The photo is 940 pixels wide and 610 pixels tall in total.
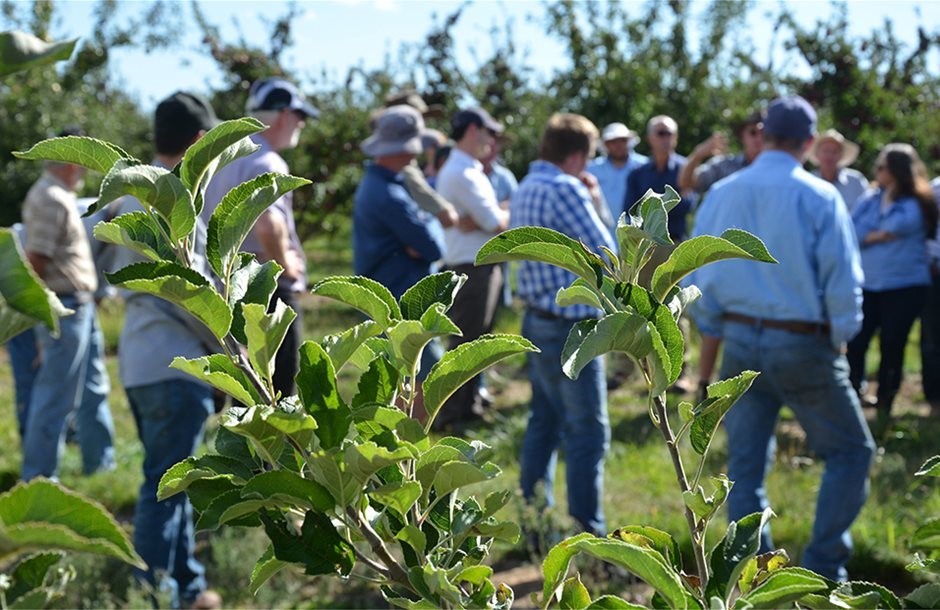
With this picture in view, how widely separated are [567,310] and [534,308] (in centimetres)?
18

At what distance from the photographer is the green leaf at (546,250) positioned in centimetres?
104

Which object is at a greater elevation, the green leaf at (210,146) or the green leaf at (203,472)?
the green leaf at (210,146)

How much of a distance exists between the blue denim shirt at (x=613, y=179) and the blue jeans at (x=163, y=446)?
4.63m

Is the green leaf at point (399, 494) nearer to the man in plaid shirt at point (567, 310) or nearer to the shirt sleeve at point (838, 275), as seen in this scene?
the shirt sleeve at point (838, 275)

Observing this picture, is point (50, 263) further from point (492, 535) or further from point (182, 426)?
point (492, 535)

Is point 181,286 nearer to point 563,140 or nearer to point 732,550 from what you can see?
point 732,550

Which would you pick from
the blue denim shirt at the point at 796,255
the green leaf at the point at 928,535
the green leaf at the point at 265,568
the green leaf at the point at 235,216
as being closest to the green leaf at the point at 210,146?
the green leaf at the point at 235,216

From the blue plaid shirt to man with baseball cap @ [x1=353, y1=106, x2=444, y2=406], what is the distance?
88 centimetres

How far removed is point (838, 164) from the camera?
287 inches

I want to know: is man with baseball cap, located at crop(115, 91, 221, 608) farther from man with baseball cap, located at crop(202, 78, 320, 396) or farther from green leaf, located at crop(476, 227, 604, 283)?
green leaf, located at crop(476, 227, 604, 283)

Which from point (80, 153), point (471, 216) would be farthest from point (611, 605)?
point (471, 216)

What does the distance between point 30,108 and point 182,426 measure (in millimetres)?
9895

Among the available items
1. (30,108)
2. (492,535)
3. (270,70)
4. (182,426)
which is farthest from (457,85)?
(492,535)

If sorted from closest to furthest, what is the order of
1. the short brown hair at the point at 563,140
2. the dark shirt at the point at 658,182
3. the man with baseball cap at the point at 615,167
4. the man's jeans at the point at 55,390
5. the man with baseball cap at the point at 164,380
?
the man with baseball cap at the point at 164,380, the short brown hair at the point at 563,140, the man's jeans at the point at 55,390, the dark shirt at the point at 658,182, the man with baseball cap at the point at 615,167
